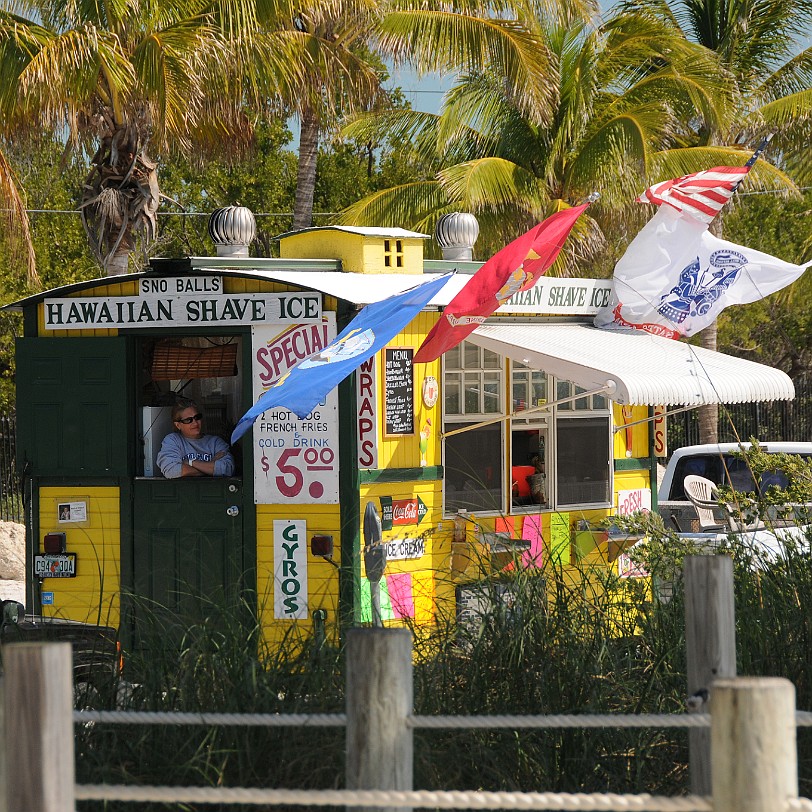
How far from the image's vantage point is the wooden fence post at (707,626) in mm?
4766

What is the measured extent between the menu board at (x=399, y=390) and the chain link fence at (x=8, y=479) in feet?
37.6

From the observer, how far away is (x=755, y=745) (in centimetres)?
314

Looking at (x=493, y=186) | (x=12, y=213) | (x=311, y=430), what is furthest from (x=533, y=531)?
(x=493, y=186)

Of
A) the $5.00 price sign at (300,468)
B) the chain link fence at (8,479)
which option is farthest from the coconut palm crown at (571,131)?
the $5.00 price sign at (300,468)

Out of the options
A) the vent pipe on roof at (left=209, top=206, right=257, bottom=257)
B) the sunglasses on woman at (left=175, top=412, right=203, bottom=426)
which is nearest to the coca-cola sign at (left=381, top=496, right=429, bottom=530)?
the sunglasses on woman at (left=175, top=412, right=203, bottom=426)

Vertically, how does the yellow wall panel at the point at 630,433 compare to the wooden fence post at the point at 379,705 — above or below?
above

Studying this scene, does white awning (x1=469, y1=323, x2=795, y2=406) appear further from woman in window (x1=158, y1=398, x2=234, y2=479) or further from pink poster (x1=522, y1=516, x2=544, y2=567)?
woman in window (x1=158, y1=398, x2=234, y2=479)

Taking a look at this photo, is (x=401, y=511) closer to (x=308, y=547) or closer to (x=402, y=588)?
(x=402, y=588)

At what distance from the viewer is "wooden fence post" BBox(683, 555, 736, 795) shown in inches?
188

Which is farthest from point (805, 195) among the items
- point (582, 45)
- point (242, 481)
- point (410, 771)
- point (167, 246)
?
point (410, 771)

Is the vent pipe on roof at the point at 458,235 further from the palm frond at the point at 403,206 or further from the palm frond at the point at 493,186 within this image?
the palm frond at the point at 403,206

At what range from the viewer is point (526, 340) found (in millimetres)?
9320

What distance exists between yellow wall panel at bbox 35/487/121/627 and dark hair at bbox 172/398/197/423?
69 centimetres

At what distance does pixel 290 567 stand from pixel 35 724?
5.44 m
